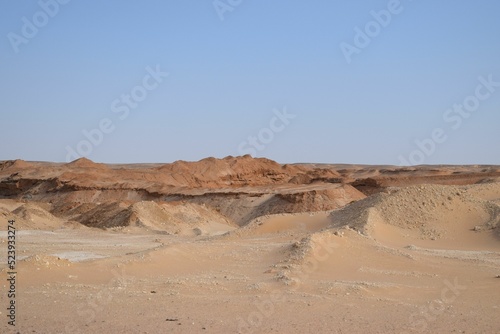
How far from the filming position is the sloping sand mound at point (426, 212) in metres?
19.0

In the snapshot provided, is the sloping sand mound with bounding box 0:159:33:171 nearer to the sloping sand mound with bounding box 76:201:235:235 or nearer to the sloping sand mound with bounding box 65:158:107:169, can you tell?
the sloping sand mound with bounding box 65:158:107:169

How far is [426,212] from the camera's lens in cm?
1964

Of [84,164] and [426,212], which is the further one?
[84,164]

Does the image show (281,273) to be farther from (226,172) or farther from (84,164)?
(84,164)

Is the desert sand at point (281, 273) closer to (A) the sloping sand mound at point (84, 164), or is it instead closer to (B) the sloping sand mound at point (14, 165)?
(A) the sloping sand mound at point (84, 164)

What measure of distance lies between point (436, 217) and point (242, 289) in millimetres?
A: 11035

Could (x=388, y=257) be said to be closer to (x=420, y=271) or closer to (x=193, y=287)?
(x=420, y=271)

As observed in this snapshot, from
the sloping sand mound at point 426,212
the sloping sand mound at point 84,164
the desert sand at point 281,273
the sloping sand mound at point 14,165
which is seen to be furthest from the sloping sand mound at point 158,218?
the sloping sand mound at point 14,165

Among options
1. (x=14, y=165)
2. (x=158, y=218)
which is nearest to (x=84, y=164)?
(x=14, y=165)

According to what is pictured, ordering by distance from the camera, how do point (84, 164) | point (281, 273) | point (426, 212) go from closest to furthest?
1. point (281, 273)
2. point (426, 212)
3. point (84, 164)

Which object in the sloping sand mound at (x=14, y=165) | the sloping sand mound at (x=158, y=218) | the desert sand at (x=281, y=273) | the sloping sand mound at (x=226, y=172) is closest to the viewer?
the desert sand at (x=281, y=273)

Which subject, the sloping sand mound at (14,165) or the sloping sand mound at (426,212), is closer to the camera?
the sloping sand mound at (426,212)

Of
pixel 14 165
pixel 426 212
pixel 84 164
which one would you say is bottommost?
pixel 426 212

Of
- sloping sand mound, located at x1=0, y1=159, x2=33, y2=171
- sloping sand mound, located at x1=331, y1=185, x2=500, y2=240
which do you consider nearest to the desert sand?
sloping sand mound, located at x1=331, y1=185, x2=500, y2=240
